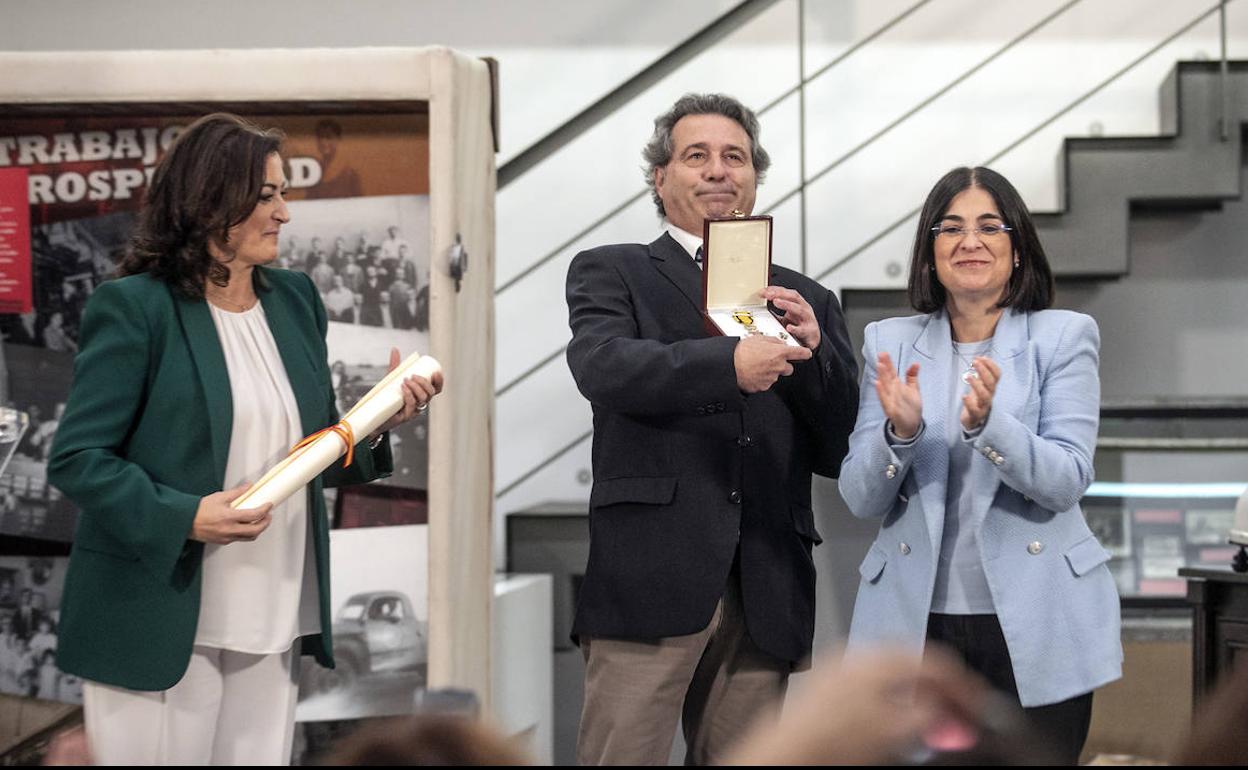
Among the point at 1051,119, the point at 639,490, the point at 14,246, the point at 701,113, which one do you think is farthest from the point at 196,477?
the point at 1051,119

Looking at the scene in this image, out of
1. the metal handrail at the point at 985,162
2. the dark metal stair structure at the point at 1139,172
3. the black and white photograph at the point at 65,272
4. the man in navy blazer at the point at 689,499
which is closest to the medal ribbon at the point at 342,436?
the man in navy blazer at the point at 689,499

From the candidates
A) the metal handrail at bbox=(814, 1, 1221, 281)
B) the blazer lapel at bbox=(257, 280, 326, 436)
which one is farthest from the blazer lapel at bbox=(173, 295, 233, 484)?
the metal handrail at bbox=(814, 1, 1221, 281)

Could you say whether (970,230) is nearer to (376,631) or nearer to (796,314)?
(796,314)

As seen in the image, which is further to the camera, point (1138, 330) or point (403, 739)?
point (1138, 330)

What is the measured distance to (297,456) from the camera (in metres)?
1.97

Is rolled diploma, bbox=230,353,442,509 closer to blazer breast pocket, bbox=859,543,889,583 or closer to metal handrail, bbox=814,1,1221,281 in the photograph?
blazer breast pocket, bbox=859,543,889,583

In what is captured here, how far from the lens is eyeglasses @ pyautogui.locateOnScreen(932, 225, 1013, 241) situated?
2293 mm

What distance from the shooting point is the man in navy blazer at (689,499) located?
225 cm

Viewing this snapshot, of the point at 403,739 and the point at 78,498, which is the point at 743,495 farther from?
the point at 403,739

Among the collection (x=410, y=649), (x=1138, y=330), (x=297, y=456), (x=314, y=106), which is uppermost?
(x=314, y=106)

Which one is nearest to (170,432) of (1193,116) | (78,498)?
(78,498)

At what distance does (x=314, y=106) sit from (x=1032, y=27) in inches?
111

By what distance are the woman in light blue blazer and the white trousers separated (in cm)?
86

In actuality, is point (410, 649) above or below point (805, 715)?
below
